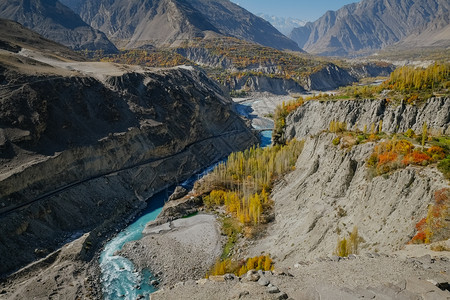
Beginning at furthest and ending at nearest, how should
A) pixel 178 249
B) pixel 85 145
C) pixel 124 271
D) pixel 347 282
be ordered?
pixel 85 145 → pixel 178 249 → pixel 124 271 → pixel 347 282

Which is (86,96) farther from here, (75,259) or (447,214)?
(447,214)

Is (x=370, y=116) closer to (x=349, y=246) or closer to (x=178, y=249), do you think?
(x=349, y=246)

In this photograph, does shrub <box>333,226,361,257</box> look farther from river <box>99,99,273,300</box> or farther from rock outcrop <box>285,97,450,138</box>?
rock outcrop <box>285,97,450,138</box>

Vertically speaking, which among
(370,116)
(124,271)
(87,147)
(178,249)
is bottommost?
(124,271)

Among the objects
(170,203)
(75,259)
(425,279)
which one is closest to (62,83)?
(170,203)

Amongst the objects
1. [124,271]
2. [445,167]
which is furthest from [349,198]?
[124,271]

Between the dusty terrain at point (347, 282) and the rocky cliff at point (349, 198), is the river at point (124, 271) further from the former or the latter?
the dusty terrain at point (347, 282)

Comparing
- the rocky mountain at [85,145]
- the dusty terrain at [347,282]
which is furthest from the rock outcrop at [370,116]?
the dusty terrain at [347,282]
